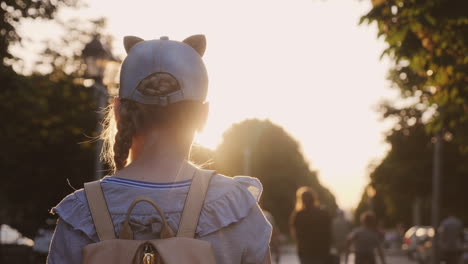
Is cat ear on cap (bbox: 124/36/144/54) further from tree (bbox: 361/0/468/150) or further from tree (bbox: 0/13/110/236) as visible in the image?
tree (bbox: 0/13/110/236)

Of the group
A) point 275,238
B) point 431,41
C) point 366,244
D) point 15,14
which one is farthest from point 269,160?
point 15,14

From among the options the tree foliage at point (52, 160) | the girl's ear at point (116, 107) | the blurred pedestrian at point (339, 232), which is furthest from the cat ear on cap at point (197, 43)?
the tree foliage at point (52, 160)

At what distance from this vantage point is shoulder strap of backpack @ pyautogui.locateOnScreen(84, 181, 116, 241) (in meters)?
2.33

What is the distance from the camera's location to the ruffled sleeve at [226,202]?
237 centimetres

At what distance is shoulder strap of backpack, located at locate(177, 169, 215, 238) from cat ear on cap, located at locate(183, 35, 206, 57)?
0.39 meters

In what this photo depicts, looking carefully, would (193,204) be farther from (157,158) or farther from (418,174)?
(418,174)

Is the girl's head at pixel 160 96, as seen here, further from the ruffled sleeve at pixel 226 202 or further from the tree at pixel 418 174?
the tree at pixel 418 174

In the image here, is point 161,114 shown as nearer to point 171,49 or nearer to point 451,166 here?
point 171,49

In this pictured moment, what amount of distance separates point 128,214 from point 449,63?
9.62 meters

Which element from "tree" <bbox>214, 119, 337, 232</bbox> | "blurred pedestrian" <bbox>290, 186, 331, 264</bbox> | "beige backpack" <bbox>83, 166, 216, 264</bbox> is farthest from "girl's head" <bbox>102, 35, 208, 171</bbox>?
"tree" <bbox>214, 119, 337, 232</bbox>

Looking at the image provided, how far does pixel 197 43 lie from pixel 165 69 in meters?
0.19

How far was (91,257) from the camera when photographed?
229 cm

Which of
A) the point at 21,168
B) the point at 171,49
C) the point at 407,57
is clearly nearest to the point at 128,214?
the point at 171,49

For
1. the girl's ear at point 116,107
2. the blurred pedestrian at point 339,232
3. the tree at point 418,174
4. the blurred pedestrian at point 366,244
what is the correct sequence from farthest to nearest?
the tree at point 418,174
the blurred pedestrian at point 339,232
the blurred pedestrian at point 366,244
the girl's ear at point 116,107
